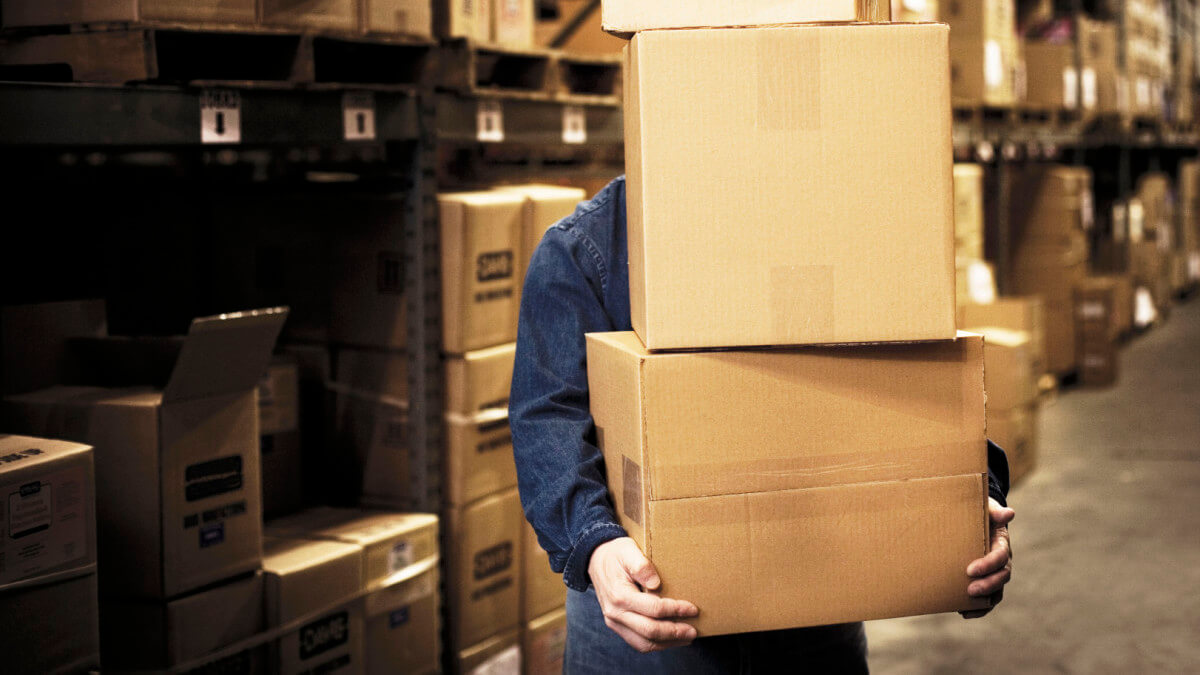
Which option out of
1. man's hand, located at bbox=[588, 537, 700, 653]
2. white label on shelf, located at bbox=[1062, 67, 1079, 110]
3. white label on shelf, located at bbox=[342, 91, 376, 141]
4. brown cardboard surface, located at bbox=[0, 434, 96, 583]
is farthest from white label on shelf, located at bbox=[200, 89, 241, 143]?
white label on shelf, located at bbox=[1062, 67, 1079, 110]

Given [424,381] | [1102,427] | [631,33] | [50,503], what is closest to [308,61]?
[424,381]

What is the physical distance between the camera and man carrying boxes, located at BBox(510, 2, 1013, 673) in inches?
55.0

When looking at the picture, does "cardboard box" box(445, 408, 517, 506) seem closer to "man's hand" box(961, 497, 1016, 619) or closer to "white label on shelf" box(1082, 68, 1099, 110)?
"man's hand" box(961, 497, 1016, 619)

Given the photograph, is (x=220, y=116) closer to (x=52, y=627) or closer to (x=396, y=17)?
(x=396, y=17)

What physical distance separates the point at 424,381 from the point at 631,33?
1.77m

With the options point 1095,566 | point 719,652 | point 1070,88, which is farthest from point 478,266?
point 1070,88

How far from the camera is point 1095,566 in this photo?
462cm

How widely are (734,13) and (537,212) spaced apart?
197 centimetres

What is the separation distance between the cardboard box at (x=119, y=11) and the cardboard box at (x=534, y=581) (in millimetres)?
1604

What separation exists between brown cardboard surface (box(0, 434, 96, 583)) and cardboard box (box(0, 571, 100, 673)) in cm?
3

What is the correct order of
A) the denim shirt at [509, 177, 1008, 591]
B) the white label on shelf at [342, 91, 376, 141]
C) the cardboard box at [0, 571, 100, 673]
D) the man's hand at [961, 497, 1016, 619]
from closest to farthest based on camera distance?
1. the man's hand at [961, 497, 1016, 619]
2. the denim shirt at [509, 177, 1008, 591]
3. the cardboard box at [0, 571, 100, 673]
4. the white label on shelf at [342, 91, 376, 141]

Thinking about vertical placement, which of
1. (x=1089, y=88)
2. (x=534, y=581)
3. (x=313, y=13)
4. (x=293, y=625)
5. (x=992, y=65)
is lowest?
(x=534, y=581)

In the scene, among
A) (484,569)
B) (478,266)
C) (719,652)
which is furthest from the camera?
(484,569)

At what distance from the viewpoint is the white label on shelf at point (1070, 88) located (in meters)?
8.58
